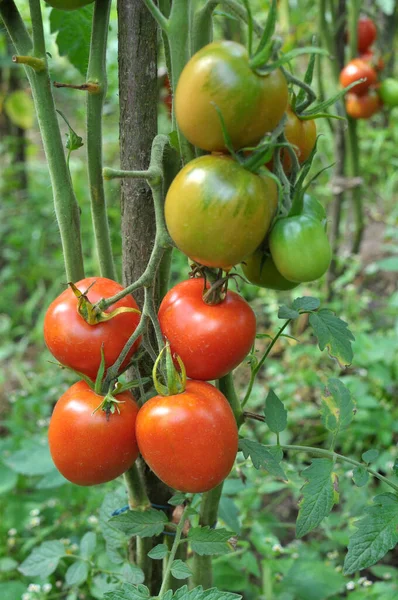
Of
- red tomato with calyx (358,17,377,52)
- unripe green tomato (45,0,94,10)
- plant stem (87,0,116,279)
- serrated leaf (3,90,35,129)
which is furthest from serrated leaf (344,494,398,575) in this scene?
serrated leaf (3,90,35,129)

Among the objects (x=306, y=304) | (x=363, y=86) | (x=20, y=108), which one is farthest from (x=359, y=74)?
(x=20, y=108)

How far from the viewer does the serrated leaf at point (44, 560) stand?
0.97 m

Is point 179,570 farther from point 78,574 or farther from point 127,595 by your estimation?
point 78,574

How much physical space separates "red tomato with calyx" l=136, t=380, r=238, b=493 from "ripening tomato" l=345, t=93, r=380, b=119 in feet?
5.77

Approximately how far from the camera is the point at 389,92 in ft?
6.77

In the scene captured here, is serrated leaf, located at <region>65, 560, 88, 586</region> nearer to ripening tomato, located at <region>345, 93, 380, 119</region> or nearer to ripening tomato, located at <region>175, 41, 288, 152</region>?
ripening tomato, located at <region>175, 41, 288, 152</region>

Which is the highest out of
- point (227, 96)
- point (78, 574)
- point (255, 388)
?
point (227, 96)

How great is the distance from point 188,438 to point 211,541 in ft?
0.62

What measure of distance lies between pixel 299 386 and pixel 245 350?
5.04ft

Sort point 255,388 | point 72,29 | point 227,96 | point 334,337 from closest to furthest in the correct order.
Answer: point 227,96, point 334,337, point 72,29, point 255,388

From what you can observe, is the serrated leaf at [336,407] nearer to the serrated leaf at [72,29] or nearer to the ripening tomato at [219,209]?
the ripening tomato at [219,209]

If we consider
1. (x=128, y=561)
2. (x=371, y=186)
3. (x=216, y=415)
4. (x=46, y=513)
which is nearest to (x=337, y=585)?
(x=128, y=561)

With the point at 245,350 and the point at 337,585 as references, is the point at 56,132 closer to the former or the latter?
the point at 245,350

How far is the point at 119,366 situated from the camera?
662mm
